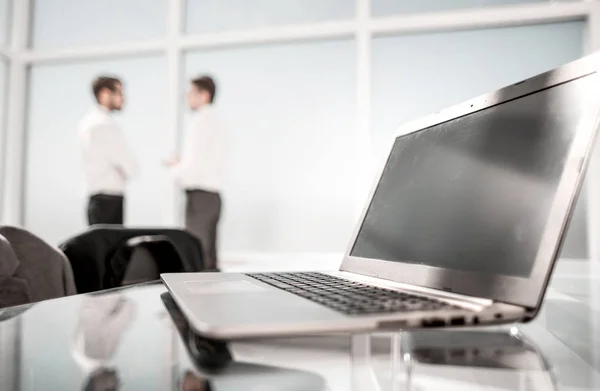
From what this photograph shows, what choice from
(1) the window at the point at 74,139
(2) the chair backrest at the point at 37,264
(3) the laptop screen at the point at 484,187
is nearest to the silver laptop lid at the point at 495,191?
(3) the laptop screen at the point at 484,187

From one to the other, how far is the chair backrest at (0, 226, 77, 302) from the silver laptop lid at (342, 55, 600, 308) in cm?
51

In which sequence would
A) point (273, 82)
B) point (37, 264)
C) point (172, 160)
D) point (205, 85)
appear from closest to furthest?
point (37, 264)
point (205, 85)
point (172, 160)
point (273, 82)

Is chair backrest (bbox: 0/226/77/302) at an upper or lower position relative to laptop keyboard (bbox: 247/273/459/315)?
lower

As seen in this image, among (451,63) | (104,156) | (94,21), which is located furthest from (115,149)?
(451,63)

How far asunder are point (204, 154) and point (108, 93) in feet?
2.44

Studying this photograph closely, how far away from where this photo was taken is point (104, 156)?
112 inches

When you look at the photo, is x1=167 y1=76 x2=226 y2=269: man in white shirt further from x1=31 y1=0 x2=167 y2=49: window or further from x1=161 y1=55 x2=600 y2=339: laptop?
x1=161 y1=55 x2=600 y2=339: laptop

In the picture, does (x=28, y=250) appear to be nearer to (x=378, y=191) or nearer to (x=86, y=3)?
(x=378, y=191)

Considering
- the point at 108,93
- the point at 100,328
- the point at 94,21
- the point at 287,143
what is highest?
the point at 94,21

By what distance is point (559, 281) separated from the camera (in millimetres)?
885

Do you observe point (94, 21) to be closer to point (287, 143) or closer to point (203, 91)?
point (203, 91)

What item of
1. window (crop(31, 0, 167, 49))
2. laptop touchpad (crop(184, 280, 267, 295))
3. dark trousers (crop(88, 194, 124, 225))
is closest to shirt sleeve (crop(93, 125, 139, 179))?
dark trousers (crop(88, 194, 124, 225))

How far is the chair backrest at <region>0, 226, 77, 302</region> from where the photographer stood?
80cm

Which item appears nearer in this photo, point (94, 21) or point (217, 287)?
point (217, 287)
